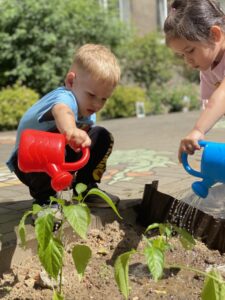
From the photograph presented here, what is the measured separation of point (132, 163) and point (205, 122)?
8.72 ft

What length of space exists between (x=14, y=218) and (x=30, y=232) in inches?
14.6

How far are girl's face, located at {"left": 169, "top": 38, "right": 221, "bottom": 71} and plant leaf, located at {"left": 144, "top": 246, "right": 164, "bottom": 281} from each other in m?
1.16

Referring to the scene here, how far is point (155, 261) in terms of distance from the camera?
1.49m

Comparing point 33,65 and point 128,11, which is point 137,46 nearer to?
point 128,11

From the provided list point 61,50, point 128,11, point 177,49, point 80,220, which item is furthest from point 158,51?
point 80,220

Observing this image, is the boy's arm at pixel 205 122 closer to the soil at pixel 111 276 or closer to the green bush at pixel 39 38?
the soil at pixel 111 276

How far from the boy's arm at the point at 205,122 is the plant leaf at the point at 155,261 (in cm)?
59

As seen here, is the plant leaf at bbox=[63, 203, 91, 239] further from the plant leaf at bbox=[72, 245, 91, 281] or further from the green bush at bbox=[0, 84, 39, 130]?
the green bush at bbox=[0, 84, 39, 130]

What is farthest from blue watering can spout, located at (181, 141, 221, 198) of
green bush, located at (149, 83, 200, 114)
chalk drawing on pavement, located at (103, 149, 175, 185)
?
green bush, located at (149, 83, 200, 114)

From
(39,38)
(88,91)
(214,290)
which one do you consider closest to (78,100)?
(88,91)

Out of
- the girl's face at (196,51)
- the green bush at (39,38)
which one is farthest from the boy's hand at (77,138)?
the green bush at (39,38)

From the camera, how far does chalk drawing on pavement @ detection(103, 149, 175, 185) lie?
13.2ft

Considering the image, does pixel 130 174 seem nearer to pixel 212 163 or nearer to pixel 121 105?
pixel 212 163

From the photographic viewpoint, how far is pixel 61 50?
40.2 ft
